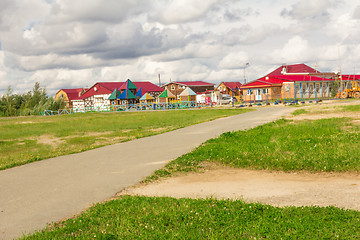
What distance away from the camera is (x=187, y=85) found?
8194 centimetres

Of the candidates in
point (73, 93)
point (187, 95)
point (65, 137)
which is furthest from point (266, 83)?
point (73, 93)

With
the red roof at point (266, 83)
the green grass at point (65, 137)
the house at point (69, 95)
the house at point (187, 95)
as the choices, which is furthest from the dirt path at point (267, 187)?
the house at point (69, 95)

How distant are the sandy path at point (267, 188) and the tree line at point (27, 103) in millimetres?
56676

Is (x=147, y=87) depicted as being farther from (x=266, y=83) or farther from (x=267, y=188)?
(x=267, y=188)

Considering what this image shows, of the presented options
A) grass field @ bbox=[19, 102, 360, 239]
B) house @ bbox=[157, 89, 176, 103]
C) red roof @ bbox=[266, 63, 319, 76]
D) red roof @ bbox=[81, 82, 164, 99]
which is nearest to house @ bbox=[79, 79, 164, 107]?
red roof @ bbox=[81, 82, 164, 99]

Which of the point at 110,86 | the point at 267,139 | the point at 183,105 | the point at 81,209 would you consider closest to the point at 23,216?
the point at 81,209

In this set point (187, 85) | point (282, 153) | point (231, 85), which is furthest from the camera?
point (231, 85)

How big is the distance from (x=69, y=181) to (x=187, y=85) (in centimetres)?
7462

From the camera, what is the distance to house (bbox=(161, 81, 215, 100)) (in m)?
82.1

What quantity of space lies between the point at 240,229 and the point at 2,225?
12.5 ft

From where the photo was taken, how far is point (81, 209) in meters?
6.05

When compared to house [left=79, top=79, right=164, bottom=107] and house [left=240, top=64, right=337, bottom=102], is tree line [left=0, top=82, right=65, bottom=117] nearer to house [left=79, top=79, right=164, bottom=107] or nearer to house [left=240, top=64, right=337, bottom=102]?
house [left=79, top=79, right=164, bottom=107]

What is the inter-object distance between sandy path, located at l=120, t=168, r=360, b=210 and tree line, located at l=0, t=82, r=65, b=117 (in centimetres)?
5668

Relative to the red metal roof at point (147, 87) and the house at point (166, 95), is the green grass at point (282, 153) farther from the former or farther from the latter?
the red metal roof at point (147, 87)
